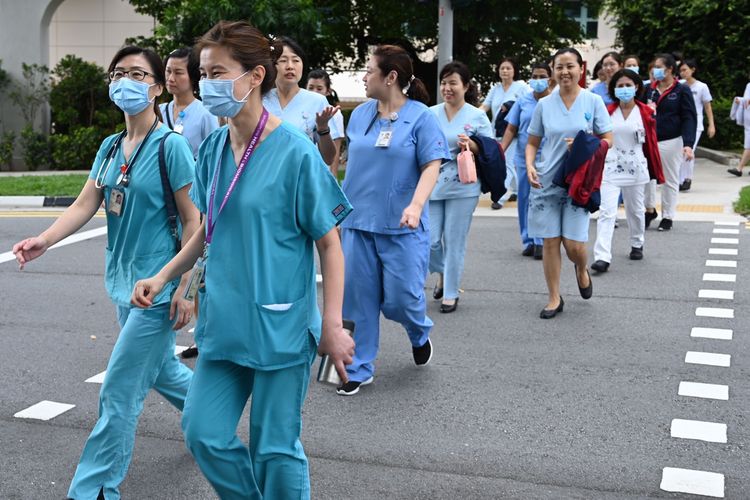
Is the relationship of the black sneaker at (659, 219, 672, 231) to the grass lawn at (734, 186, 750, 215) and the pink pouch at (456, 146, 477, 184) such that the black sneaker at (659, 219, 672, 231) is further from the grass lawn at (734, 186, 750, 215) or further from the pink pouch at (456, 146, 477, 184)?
the pink pouch at (456, 146, 477, 184)

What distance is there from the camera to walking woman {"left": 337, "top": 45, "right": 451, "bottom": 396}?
6027mm

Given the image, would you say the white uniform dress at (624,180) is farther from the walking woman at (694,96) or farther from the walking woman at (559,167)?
the walking woman at (694,96)

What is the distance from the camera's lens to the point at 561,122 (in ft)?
25.8

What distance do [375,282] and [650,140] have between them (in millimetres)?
4885

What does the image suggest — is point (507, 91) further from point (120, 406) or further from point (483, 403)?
point (120, 406)

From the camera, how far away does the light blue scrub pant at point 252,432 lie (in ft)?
11.3

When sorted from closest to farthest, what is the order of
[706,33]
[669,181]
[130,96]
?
[130,96] → [669,181] → [706,33]

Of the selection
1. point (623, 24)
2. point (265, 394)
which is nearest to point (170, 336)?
point (265, 394)

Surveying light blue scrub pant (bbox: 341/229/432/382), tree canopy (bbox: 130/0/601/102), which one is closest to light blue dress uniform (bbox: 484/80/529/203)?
tree canopy (bbox: 130/0/601/102)


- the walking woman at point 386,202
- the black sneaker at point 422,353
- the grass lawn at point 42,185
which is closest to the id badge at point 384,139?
the walking woman at point 386,202

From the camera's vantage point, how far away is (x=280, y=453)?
136 inches

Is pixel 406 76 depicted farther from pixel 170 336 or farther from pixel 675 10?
pixel 675 10

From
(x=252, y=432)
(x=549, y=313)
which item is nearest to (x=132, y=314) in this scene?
(x=252, y=432)

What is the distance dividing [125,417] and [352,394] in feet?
6.42
